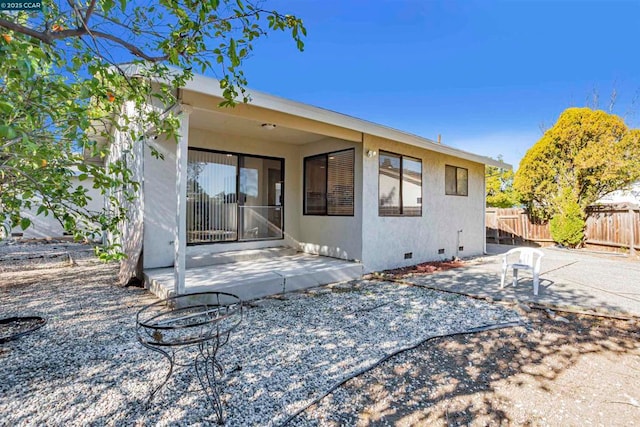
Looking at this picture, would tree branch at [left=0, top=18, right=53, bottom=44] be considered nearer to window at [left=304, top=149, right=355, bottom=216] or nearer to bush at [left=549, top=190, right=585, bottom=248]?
window at [left=304, top=149, right=355, bottom=216]

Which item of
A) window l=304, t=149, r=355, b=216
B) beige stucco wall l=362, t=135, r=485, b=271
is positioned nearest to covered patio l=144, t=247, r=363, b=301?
beige stucco wall l=362, t=135, r=485, b=271

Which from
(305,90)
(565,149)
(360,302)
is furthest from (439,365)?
(565,149)

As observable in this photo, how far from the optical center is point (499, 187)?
1983 centimetres

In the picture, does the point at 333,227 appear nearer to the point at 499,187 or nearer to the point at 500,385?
the point at 500,385

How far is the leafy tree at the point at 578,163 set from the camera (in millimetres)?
10758

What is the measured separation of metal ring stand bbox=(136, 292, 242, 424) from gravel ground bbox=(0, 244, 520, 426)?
11 centimetres

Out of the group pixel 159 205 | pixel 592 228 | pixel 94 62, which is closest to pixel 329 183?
pixel 159 205

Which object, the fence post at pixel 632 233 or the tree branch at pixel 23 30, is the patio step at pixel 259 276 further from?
the fence post at pixel 632 233

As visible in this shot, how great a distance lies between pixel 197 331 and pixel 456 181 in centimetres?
839

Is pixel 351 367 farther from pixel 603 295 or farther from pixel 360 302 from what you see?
pixel 603 295

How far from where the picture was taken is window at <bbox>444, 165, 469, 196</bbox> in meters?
9.01

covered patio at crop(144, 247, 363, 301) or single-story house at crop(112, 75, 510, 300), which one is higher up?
single-story house at crop(112, 75, 510, 300)

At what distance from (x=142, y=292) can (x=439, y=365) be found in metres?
4.92

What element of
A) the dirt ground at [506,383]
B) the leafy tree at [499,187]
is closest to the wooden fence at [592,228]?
the leafy tree at [499,187]
